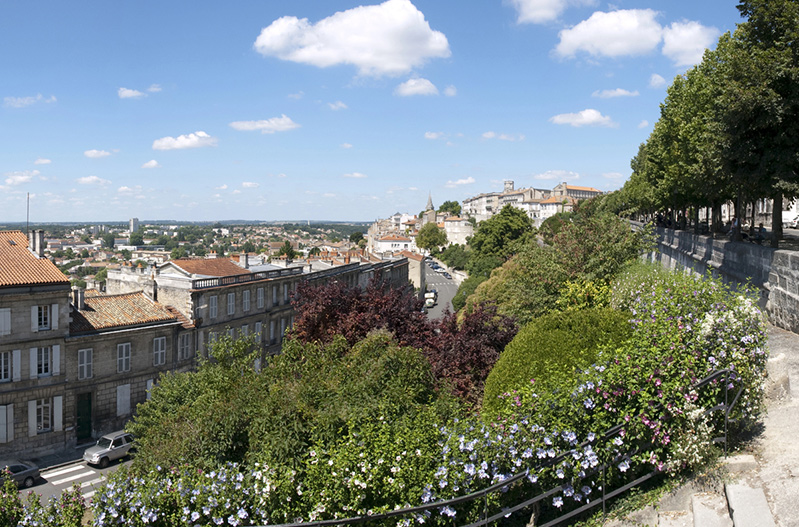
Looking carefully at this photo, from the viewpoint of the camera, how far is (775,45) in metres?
19.6

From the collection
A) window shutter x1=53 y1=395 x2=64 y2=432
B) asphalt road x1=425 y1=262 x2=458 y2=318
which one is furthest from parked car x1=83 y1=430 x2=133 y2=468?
asphalt road x1=425 y1=262 x2=458 y2=318

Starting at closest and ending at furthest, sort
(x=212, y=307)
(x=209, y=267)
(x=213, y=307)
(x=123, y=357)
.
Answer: (x=123, y=357) → (x=212, y=307) → (x=213, y=307) → (x=209, y=267)

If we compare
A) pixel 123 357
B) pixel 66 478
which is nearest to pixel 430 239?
pixel 123 357

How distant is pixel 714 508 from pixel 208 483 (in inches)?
259

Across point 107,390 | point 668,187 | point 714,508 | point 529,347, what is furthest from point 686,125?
point 107,390

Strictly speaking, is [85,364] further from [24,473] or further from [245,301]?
[245,301]

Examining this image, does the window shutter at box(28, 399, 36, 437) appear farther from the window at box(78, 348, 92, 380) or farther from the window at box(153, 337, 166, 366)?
the window at box(153, 337, 166, 366)

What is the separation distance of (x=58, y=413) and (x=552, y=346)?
2495 cm

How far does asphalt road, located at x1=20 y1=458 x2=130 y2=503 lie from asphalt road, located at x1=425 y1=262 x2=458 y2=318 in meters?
50.3

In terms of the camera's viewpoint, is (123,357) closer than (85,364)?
No

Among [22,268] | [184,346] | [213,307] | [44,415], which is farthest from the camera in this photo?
[213,307]

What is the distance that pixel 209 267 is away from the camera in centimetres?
4247

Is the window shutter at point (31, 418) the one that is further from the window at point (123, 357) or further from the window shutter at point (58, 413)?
the window at point (123, 357)

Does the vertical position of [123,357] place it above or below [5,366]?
below
